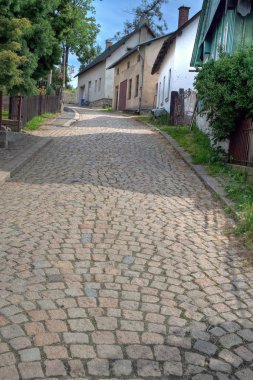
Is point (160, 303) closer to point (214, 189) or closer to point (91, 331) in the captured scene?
point (91, 331)

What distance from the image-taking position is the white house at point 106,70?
4603 cm

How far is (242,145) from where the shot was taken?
1011 centimetres

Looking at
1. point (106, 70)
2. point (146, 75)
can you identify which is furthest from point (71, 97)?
point (146, 75)

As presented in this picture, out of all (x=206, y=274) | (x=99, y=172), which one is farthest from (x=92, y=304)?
(x=99, y=172)

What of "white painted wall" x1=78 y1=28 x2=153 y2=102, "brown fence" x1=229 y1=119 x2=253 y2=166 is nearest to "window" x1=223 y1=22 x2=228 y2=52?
"brown fence" x1=229 y1=119 x2=253 y2=166

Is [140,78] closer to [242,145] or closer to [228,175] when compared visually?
[242,145]

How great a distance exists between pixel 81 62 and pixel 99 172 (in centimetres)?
6614

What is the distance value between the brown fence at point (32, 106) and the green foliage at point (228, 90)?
722cm

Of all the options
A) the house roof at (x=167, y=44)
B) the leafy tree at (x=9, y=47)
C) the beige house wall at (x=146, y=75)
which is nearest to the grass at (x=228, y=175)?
the leafy tree at (x=9, y=47)

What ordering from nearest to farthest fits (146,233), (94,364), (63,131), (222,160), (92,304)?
(94,364)
(92,304)
(146,233)
(222,160)
(63,131)

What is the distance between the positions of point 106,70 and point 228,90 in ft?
137

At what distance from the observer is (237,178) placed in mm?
9258

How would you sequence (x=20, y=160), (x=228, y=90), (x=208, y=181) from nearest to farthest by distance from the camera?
(x=208, y=181) < (x=228, y=90) < (x=20, y=160)

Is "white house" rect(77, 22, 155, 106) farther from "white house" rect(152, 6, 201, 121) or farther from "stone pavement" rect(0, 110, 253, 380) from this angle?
"stone pavement" rect(0, 110, 253, 380)
